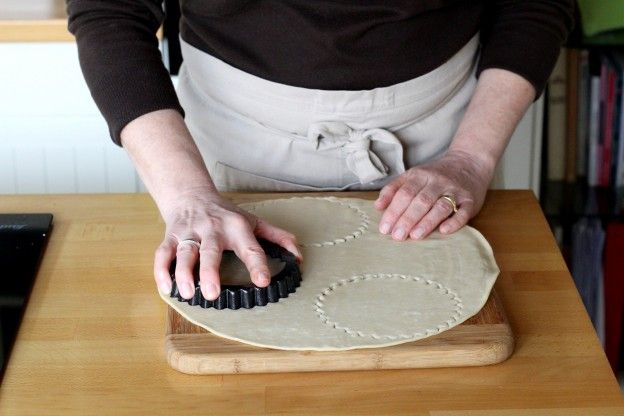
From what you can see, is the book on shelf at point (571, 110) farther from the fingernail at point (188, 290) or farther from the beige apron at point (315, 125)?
the fingernail at point (188, 290)

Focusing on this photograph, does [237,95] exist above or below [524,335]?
above

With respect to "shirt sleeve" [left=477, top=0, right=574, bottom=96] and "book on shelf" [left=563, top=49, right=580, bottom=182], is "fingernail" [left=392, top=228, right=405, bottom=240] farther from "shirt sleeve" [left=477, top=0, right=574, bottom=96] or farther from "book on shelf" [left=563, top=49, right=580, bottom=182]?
"book on shelf" [left=563, top=49, right=580, bottom=182]

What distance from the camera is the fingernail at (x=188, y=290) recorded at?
90 centimetres

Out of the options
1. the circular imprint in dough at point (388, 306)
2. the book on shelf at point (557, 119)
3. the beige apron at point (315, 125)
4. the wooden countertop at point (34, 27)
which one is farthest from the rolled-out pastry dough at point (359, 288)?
the book on shelf at point (557, 119)

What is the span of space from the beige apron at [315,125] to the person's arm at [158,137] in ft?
0.41

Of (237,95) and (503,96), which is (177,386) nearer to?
(237,95)

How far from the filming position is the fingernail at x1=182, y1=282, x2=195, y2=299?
899 millimetres

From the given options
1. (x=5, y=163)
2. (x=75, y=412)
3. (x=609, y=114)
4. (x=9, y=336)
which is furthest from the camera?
(x=609, y=114)

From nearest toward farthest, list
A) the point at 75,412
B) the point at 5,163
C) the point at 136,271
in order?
1. the point at 75,412
2. the point at 136,271
3. the point at 5,163

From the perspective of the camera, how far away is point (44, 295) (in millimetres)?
991

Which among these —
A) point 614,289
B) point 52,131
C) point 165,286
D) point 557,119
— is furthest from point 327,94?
point 614,289

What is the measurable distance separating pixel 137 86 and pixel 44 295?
28 cm

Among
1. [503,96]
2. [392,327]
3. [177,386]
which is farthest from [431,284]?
[503,96]

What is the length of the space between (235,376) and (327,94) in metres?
0.46
